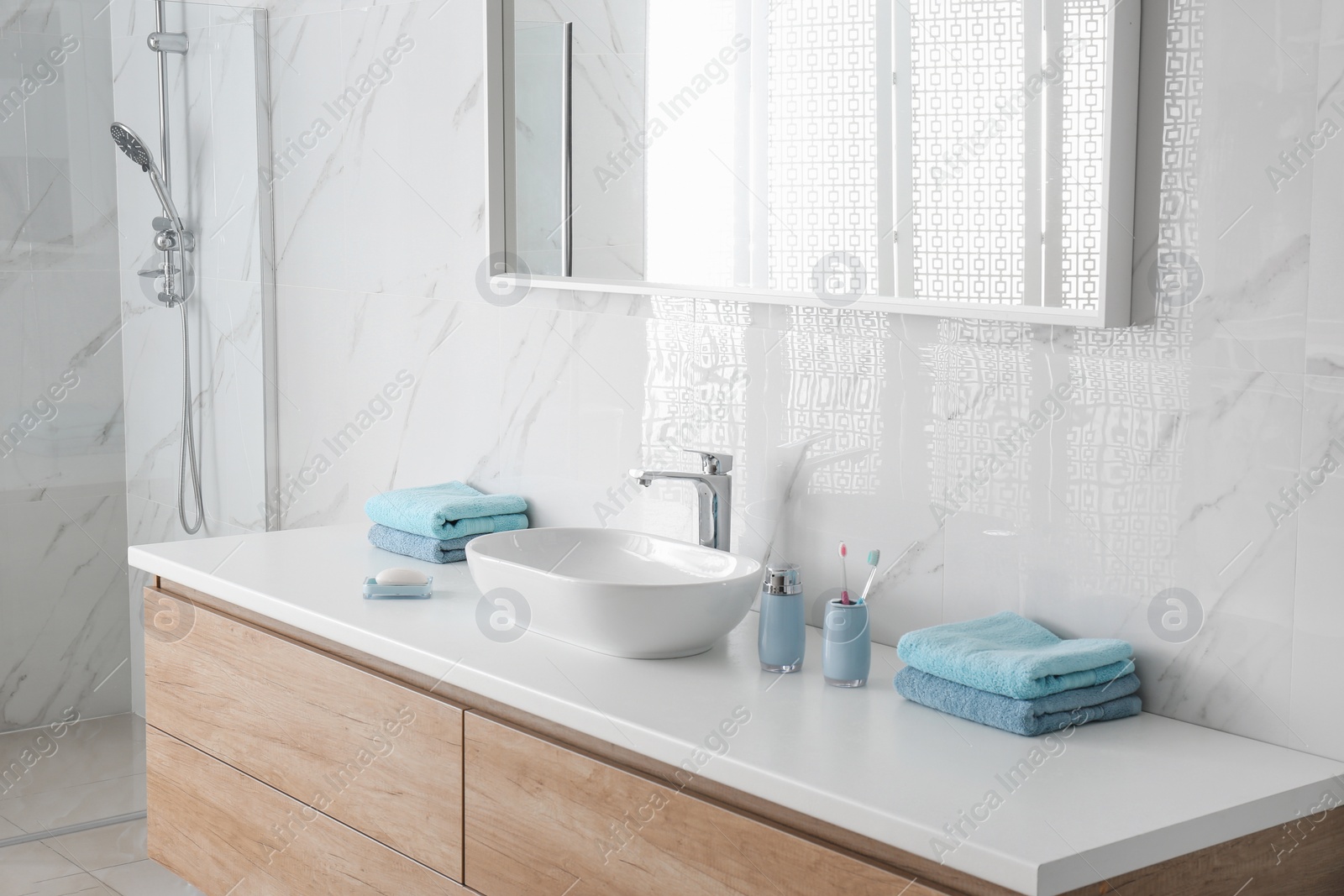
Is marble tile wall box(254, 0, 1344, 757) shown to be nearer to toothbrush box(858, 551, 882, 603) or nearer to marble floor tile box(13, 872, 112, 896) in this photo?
toothbrush box(858, 551, 882, 603)

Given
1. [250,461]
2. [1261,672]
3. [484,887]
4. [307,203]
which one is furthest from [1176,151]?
[250,461]

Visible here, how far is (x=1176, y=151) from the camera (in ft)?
5.26

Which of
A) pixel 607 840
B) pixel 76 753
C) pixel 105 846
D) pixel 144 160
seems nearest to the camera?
pixel 607 840

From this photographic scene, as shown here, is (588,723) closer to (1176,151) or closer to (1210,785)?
(1210,785)

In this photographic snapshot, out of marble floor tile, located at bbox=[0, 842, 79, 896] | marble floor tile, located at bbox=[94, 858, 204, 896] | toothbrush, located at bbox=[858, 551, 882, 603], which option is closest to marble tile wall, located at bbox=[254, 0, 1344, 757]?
toothbrush, located at bbox=[858, 551, 882, 603]

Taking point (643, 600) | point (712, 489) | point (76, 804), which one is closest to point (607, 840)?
point (643, 600)

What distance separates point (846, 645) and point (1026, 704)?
27 centimetres

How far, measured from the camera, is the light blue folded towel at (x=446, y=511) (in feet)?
8.12

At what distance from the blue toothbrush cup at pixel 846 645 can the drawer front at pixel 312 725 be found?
0.52 metres

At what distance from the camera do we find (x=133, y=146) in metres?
3.16

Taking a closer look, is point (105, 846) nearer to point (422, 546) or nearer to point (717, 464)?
point (422, 546)

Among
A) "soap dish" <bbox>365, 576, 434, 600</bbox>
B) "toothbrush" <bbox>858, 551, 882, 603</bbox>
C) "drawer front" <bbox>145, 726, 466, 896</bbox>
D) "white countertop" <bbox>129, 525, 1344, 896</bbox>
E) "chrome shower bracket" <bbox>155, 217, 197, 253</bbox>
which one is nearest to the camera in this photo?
"white countertop" <bbox>129, 525, 1344, 896</bbox>

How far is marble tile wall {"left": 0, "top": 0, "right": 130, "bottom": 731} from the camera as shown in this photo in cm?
306

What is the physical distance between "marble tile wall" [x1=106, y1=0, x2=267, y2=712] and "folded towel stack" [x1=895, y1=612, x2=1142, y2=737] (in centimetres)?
212
